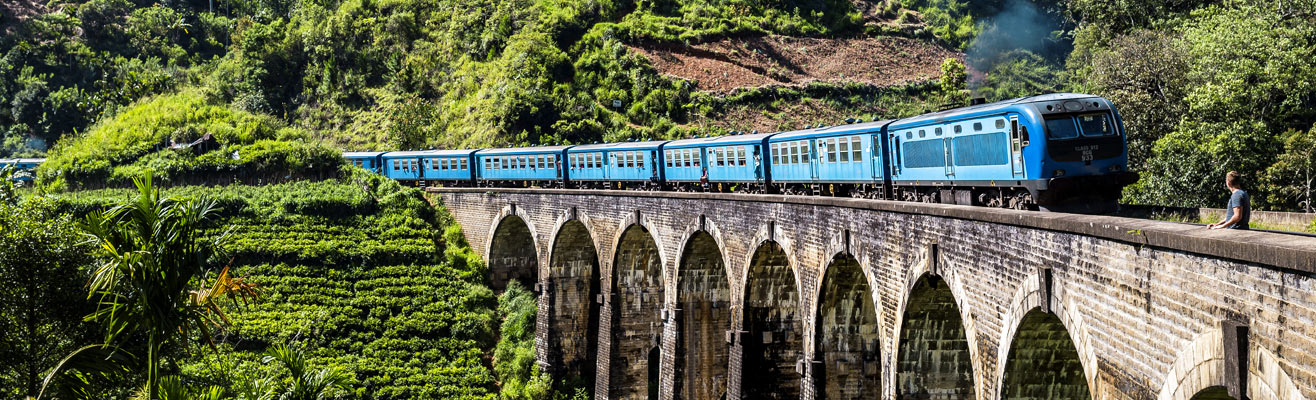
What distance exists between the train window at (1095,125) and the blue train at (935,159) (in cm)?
1

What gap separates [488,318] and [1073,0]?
31634mm

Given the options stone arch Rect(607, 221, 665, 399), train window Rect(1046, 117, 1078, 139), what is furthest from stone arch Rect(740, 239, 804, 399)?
train window Rect(1046, 117, 1078, 139)

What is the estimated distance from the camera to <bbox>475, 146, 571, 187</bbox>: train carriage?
3694cm

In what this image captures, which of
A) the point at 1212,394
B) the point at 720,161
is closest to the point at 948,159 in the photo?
the point at 1212,394

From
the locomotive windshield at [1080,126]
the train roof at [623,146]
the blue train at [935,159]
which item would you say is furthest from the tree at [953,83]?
the locomotive windshield at [1080,126]

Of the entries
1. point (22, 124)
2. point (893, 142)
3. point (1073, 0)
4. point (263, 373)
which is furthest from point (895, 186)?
point (22, 124)

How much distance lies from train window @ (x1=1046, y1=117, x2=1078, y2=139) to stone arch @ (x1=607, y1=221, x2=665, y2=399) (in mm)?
15706

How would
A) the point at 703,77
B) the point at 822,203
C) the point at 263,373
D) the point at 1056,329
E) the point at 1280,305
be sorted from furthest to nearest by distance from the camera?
1. the point at 703,77
2. the point at 263,373
3. the point at 822,203
4. the point at 1056,329
5. the point at 1280,305

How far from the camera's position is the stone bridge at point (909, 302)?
796 cm

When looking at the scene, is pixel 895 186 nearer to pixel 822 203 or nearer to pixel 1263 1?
pixel 822 203

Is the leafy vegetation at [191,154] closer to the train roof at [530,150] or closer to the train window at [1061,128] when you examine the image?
the train roof at [530,150]

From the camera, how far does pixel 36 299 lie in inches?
456

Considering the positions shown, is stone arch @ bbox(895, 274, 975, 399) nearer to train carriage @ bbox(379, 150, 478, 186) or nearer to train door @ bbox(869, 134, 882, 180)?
train door @ bbox(869, 134, 882, 180)

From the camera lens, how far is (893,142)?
18.7 m
